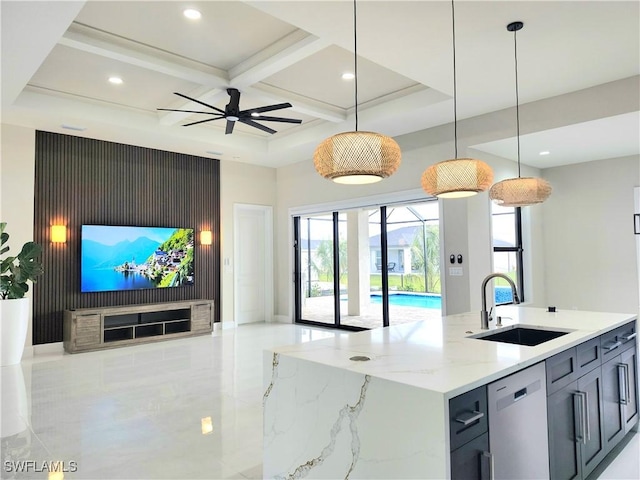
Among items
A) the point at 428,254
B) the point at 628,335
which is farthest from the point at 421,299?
the point at 628,335

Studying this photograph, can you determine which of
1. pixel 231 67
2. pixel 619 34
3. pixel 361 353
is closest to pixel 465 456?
pixel 361 353

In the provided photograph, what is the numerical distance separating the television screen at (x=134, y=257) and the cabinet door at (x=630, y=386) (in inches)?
237

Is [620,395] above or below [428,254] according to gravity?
below

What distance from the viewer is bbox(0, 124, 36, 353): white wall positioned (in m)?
5.60

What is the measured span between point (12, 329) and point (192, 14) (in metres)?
4.14

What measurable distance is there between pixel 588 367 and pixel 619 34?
2.75m

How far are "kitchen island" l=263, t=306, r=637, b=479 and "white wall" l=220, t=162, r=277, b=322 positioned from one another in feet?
18.1

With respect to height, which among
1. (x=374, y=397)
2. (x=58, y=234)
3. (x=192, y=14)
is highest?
(x=192, y=14)

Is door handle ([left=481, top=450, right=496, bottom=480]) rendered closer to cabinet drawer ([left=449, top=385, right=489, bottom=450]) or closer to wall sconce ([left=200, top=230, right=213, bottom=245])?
cabinet drawer ([left=449, top=385, right=489, bottom=450])

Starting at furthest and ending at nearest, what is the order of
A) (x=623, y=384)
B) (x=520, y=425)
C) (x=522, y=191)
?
(x=522, y=191)
(x=623, y=384)
(x=520, y=425)

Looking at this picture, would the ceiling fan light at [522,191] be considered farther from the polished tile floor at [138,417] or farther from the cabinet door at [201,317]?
the cabinet door at [201,317]

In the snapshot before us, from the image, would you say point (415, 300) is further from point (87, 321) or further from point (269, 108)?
point (87, 321)

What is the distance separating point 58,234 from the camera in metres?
5.96

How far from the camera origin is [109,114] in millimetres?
5715
